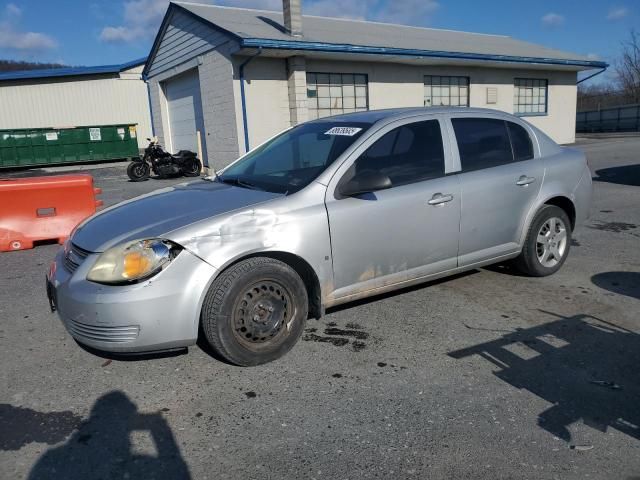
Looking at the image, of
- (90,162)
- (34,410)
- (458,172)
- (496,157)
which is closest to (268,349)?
(34,410)

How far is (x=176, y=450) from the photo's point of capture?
8.50 ft

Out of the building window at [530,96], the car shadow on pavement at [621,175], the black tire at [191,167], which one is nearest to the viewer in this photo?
the car shadow on pavement at [621,175]

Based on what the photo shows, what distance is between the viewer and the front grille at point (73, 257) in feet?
10.8

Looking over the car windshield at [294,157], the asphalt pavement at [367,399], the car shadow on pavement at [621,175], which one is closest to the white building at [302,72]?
the car shadow on pavement at [621,175]

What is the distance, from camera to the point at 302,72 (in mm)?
15258

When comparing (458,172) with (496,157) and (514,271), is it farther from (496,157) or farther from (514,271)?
(514,271)

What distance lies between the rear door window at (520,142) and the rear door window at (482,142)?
0.20 feet

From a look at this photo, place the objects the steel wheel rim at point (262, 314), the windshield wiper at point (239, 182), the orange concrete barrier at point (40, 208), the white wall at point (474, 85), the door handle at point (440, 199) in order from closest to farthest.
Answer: the steel wheel rim at point (262, 314) → the windshield wiper at point (239, 182) → the door handle at point (440, 199) → the orange concrete barrier at point (40, 208) → the white wall at point (474, 85)

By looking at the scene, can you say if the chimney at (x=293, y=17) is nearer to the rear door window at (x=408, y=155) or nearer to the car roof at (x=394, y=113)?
the car roof at (x=394, y=113)

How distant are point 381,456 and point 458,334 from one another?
1574mm

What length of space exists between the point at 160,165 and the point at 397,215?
42.5 feet

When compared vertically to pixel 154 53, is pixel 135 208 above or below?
below

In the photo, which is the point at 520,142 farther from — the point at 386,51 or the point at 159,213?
the point at 386,51

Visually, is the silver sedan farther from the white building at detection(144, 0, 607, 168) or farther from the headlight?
the white building at detection(144, 0, 607, 168)
